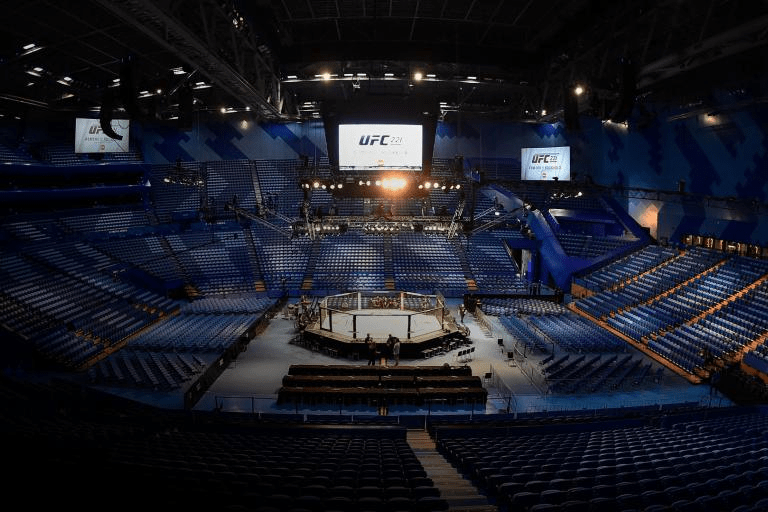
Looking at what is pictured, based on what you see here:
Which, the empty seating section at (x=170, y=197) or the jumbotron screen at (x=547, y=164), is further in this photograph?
the empty seating section at (x=170, y=197)

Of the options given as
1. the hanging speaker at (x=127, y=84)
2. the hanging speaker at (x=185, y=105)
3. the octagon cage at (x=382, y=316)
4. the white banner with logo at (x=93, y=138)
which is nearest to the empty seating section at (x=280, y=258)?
the octagon cage at (x=382, y=316)

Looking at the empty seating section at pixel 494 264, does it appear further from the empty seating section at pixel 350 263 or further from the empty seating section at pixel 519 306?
the empty seating section at pixel 350 263

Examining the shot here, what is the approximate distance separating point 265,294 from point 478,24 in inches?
717

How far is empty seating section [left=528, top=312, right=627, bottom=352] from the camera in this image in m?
19.5

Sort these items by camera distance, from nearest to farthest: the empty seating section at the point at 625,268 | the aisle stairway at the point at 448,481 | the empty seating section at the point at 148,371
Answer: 1. the aisle stairway at the point at 448,481
2. the empty seating section at the point at 148,371
3. the empty seating section at the point at 625,268

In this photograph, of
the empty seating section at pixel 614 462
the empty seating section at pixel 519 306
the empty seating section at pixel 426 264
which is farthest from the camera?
the empty seating section at pixel 426 264

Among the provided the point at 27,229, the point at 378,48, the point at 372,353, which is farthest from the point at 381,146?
the point at 27,229

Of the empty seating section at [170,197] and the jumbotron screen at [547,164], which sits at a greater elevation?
the jumbotron screen at [547,164]

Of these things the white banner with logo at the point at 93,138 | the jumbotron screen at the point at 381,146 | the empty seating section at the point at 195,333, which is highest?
the white banner with logo at the point at 93,138

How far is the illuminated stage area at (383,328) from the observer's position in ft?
63.9

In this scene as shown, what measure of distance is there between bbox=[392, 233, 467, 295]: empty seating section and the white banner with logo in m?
18.7

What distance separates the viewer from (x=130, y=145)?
34781mm

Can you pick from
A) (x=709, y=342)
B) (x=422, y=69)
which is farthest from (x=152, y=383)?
(x=709, y=342)

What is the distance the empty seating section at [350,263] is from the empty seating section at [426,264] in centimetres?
116
